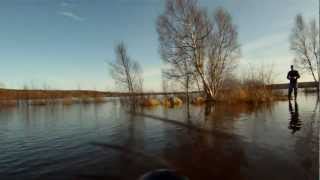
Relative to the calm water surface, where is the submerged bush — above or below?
above

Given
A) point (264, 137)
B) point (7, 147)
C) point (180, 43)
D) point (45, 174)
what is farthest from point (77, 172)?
point (180, 43)

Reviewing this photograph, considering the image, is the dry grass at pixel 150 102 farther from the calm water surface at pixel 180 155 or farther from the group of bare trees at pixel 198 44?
the calm water surface at pixel 180 155

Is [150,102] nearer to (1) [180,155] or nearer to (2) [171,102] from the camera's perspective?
(2) [171,102]

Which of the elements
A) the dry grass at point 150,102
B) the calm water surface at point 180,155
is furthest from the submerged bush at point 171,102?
the calm water surface at point 180,155

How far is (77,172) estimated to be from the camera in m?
4.77

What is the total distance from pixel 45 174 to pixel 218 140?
13.8ft

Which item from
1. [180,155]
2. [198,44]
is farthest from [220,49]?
[180,155]

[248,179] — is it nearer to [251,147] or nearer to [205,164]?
[205,164]

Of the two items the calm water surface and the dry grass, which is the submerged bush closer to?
the dry grass

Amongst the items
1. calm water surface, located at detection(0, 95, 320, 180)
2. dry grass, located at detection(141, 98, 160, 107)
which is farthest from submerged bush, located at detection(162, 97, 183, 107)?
calm water surface, located at detection(0, 95, 320, 180)

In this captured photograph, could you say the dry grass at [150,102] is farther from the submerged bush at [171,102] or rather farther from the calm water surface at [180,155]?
the calm water surface at [180,155]

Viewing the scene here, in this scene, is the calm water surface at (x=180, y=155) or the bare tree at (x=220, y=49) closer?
the calm water surface at (x=180, y=155)

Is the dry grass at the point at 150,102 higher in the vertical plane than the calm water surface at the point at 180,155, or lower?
higher

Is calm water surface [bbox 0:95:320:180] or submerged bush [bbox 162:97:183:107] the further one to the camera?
submerged bush [bbox 162:97:183:107]
